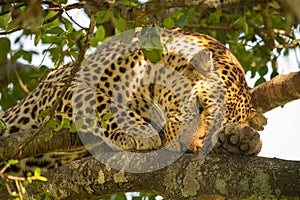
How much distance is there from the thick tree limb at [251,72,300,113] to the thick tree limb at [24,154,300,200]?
1.98 m

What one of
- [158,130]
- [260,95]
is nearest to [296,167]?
[158,130]

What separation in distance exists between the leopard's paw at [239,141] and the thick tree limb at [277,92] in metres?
1.25

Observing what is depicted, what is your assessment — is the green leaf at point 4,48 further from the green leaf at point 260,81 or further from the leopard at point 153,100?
the green leaf at point 260,81

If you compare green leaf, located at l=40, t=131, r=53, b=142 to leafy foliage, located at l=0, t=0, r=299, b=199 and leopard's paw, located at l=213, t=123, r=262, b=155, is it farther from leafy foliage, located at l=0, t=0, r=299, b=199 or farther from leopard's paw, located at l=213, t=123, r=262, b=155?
leopard's paw, located at l=213, t=123, r=262, b=155

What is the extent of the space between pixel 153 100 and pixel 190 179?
2.16m

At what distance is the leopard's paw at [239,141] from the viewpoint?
13.6 feet

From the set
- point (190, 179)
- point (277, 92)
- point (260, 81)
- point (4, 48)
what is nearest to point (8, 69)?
point (4, 48)

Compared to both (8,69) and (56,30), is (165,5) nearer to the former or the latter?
(56,30)

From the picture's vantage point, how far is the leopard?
193 inches

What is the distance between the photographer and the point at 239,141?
4.21m

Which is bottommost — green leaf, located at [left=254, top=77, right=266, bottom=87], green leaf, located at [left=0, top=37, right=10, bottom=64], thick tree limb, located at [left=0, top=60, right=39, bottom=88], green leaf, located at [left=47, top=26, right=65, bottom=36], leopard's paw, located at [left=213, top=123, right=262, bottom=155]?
green leaf, located at [left=254, top=77, right=266, bottom=87]

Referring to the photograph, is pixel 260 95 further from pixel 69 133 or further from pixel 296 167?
pixel 296 167

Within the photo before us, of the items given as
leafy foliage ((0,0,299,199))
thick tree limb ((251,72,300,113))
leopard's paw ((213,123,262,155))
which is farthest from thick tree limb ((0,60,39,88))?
leopard's paw ((213,123,262,155))

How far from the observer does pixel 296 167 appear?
3273 mm
